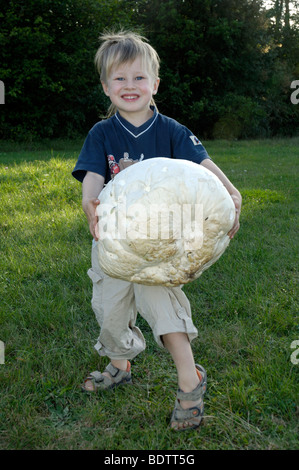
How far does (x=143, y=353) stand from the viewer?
2490 millimetres

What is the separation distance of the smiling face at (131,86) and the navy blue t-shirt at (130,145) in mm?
85

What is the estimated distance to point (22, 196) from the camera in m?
5.28

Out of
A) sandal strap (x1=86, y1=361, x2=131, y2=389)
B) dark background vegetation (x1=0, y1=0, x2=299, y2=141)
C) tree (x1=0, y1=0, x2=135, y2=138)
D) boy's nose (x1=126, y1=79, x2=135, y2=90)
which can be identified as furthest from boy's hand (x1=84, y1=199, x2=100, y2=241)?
tree (x1=0, y1=0, x2=135, y2=138)

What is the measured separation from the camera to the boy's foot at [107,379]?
215cm

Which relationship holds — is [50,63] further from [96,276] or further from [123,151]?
[96,276]

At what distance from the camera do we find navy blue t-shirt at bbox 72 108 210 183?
7.22 feet

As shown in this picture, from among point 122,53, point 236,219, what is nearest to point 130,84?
point 122,53

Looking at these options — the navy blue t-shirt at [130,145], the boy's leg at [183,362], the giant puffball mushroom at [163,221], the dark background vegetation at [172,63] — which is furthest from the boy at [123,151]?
the dark background vegetation at [172,63]

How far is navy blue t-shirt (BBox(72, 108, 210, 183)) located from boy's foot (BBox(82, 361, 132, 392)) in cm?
99

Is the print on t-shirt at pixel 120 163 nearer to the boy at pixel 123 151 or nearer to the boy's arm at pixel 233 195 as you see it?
the boy at pixel 123 151

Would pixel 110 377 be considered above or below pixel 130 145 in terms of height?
below

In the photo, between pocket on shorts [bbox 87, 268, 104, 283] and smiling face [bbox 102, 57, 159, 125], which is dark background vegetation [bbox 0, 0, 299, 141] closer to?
smiling face [bbox 102, 57, 159, 125]

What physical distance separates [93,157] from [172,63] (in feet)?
57.8
